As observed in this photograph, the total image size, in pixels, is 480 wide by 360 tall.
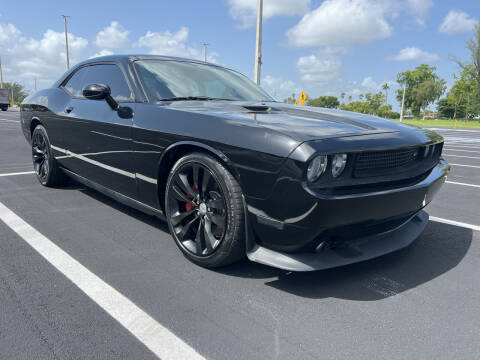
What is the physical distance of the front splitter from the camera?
2.07 m

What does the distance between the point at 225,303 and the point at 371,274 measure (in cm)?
98

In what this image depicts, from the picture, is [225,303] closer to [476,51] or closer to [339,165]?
[339,165]

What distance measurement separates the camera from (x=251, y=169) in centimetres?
207

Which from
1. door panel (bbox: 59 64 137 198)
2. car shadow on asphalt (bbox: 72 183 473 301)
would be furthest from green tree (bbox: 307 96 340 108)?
car shadow on asphalt (bbox: 72 183 473 301)

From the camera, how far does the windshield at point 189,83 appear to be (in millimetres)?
3023

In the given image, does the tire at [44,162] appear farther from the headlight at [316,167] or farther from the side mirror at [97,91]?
the headlight at [316,167]

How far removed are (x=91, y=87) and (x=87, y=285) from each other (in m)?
1.55

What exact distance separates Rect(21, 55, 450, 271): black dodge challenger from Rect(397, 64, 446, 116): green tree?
91538 mm

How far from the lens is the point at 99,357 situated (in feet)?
5.26

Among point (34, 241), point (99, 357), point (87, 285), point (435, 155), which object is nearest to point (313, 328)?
point (99, 357)

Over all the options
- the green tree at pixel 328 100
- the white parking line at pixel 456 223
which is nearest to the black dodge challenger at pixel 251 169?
the white parking line at pixel 456 223

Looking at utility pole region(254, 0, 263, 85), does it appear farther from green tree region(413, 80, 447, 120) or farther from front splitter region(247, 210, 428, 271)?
green tree region(413, 80, 447, 120)

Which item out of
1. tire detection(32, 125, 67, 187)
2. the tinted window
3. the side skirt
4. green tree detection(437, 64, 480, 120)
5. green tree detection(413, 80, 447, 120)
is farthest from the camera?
green tree detection(413, 80, 447, 120)

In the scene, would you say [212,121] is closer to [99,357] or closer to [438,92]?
[99,357]
